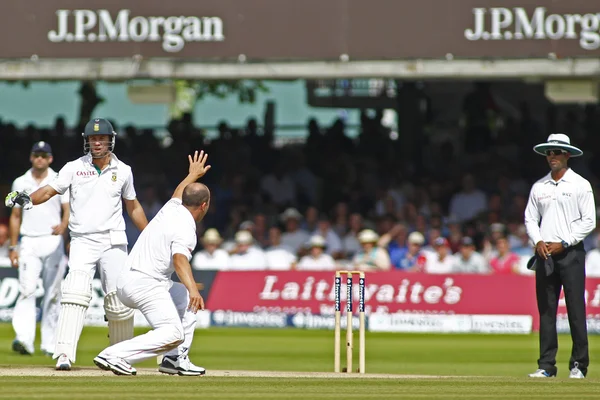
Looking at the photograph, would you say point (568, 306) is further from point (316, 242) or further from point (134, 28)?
point (134, 28)

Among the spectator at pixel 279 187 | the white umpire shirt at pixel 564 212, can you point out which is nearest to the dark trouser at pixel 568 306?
the white umpire shirt at pixel 564 212

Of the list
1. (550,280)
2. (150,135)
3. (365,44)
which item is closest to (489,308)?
(365,44)

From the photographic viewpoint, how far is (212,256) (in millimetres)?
20078

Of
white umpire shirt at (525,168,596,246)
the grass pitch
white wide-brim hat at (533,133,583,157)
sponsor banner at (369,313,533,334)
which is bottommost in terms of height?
the grass pitch

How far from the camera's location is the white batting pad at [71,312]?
10578 millimetres

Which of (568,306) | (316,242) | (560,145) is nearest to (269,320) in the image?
(316,242)

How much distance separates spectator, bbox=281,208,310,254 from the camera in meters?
20.8

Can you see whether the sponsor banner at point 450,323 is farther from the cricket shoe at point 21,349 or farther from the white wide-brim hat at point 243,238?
the cricket shoe at point 21,349

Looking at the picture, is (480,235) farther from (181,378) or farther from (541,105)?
(181,378)

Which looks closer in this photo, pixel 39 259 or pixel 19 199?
pixel 19 199

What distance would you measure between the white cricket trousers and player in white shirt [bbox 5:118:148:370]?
2.16 ft

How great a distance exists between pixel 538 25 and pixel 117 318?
32.7ft

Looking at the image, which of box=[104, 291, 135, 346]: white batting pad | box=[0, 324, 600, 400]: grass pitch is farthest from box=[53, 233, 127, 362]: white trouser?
box=[0, 324, 600, 400]: grass pitch

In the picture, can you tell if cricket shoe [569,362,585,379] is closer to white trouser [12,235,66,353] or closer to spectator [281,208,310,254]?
white trouser [12,235,66,353]
